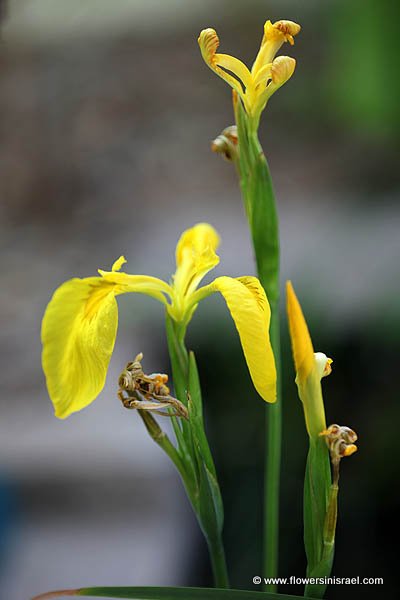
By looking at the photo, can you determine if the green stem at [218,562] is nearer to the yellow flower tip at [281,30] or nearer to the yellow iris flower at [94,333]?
the yellow iris flower at [94,333]

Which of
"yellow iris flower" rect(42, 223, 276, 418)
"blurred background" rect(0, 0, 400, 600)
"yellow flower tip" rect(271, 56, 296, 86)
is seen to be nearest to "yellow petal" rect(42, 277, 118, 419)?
"yellow iris flower" rect(42, 223, 276, 418)

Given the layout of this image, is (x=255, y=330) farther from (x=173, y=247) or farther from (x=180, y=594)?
(x=173, y=247)

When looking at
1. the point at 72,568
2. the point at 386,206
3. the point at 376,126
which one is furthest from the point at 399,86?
the point at 72,568

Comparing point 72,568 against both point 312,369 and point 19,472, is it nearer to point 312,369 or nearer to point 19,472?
point 19,472

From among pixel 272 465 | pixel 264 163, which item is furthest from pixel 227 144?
pixel 272 465

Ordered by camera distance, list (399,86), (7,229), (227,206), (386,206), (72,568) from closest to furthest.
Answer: (72,568) → (386,206) → (399,86) → (227,206) → (7,229)
